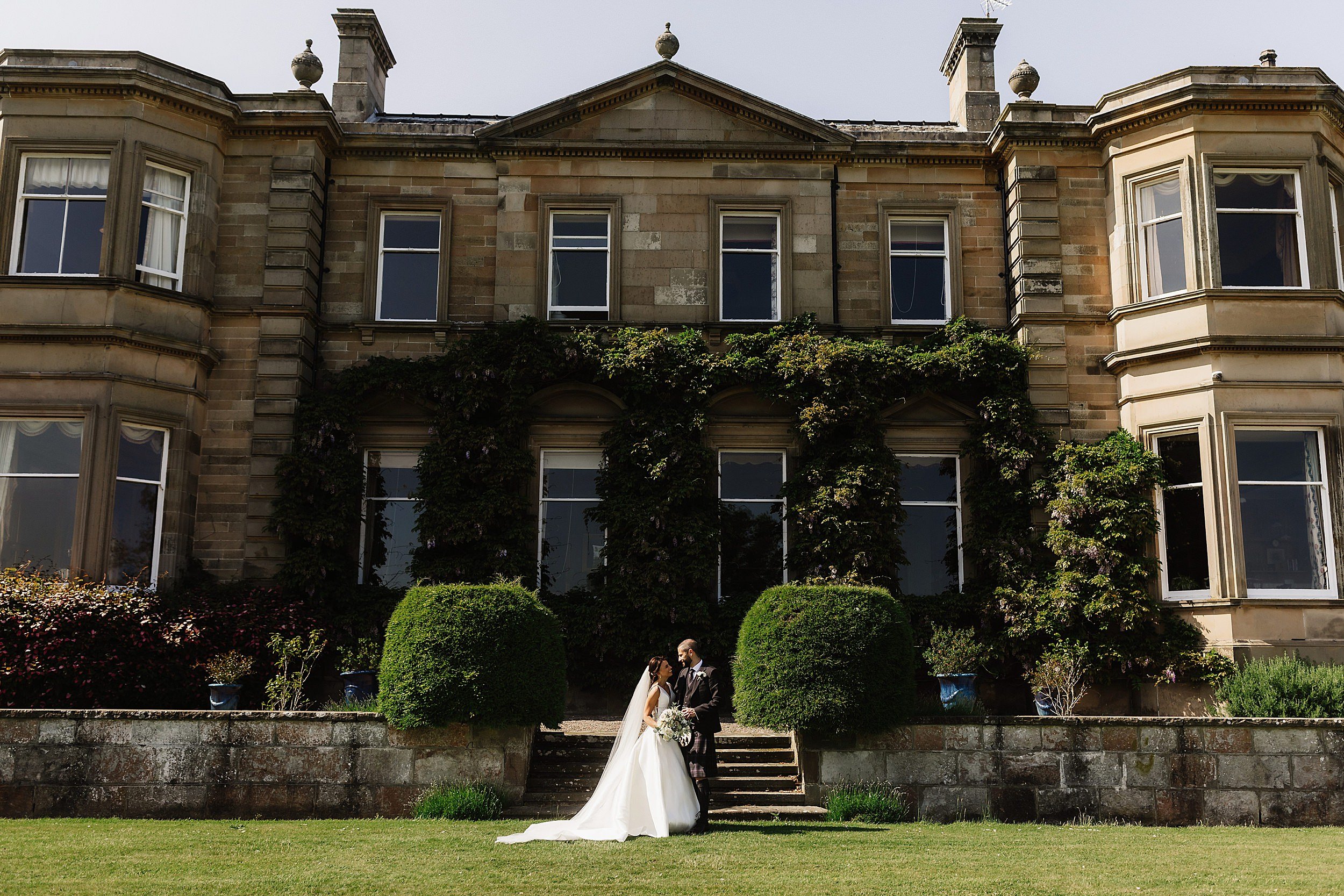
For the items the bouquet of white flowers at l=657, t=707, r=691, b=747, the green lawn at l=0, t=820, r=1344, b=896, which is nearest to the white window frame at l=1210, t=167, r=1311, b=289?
the green lawn at l=0, t=820, r=1344, b=896

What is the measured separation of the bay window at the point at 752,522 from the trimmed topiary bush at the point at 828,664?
4811mm

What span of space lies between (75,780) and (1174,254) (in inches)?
647

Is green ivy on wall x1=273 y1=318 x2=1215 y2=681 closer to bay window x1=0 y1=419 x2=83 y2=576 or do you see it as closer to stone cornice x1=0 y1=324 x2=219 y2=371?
stone cornice x1=0 y1=324 x2=219 y2=371

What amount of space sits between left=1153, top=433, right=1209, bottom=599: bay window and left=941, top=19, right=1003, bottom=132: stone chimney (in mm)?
6635

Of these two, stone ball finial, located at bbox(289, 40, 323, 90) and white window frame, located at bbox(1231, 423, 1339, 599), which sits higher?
stone ball finial, located at bbox(289, 40, 323, 90)

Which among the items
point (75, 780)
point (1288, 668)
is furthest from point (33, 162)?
point (1288, 668)

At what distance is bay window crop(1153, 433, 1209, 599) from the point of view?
16.5 metres

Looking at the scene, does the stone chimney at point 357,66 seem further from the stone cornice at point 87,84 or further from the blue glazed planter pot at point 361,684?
the blue glazed planter pot at point 361,684

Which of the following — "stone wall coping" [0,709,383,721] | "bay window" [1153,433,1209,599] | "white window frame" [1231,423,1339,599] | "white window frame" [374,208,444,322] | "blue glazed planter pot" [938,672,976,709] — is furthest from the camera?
"white window frame" [374,208,444,322]

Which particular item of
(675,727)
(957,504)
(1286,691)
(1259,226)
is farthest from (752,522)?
(1259,226)

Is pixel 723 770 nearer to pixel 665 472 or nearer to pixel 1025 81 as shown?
pixel 665 472

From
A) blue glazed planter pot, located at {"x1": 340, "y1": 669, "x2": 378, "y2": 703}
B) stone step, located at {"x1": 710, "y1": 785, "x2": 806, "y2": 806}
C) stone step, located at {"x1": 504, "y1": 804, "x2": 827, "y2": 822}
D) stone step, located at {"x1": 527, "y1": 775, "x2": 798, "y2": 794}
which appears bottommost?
stone step, located at {"x1": 504, "y1": 804, "x2": 827, "y2": 822}

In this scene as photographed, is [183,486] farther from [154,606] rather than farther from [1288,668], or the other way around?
[1288,668]

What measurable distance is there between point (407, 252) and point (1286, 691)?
568 inches
